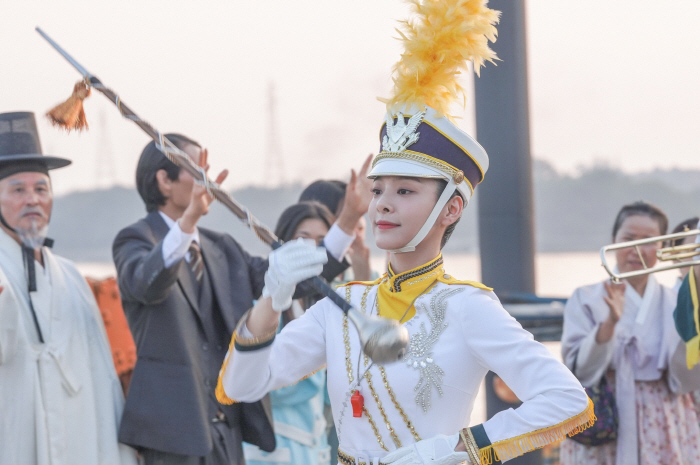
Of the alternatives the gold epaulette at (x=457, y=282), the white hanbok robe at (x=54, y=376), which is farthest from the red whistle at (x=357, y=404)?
the white hanbok robe at (x=54, y=376)

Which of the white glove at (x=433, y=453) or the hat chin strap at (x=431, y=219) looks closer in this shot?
the white glove at (x=433, y=453)

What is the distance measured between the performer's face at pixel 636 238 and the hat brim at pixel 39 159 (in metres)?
2.76

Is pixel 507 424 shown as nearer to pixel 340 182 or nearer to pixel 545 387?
pixel 545 387

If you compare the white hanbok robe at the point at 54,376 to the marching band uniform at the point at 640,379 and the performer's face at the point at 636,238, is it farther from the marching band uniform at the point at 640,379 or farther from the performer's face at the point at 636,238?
the performer's face at the point at 636,238

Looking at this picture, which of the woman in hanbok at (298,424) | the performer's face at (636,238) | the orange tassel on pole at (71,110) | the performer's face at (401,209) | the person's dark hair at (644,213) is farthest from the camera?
the person's dark hair at (644,213)

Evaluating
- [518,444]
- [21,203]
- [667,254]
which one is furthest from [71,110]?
[667,254]

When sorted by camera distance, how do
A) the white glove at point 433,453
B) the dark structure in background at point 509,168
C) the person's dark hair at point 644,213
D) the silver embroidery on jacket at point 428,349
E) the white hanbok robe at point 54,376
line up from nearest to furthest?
the white glove at point 433,453
the silver embroidery on jacket at point 428,349
the white hanbok robe at point 54,376
the person's dark hair at point 644,213
the dark structure in background at point 509,168

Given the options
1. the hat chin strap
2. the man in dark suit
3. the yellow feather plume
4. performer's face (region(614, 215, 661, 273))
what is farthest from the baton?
performer's face (region(614, 215, 661, 273))

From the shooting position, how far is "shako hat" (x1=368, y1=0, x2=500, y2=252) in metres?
2.37

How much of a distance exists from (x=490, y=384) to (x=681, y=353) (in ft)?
4.07

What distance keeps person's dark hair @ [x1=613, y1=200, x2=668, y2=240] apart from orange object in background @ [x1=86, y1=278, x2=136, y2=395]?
256 cm

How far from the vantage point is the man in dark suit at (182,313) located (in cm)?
333

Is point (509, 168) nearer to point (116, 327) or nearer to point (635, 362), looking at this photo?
point (635, 362)

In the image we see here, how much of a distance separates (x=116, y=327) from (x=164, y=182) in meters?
0.74
